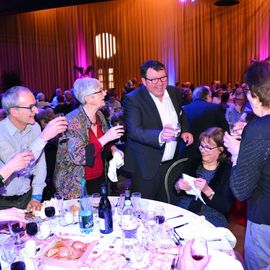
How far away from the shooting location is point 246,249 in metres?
1.96

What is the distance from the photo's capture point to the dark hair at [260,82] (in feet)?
5.55

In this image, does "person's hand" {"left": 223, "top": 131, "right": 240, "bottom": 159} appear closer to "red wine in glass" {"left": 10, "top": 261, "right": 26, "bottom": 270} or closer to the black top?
the black top

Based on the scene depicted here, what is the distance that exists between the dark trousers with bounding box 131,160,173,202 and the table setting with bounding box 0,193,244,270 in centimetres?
97

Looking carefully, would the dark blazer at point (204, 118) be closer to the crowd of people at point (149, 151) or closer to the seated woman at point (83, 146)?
the crowd of people at point (149, 151)

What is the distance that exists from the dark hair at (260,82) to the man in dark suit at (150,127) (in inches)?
50.1

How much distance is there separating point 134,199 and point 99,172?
0.90 metres

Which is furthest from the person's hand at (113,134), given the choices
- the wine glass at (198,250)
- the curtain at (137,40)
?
the curtain at (137,40)

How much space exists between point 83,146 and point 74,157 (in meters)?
0.11

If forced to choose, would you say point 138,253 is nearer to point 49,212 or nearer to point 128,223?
point 128,223

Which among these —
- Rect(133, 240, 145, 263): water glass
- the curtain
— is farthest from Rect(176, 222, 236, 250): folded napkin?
the curtain

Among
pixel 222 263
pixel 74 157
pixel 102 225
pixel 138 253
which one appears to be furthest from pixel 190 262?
pixel 74 157

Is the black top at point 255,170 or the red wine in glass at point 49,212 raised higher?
the black top at point 255,170

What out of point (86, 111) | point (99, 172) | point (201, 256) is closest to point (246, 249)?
point (201, 256)

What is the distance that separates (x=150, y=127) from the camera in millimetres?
3111
